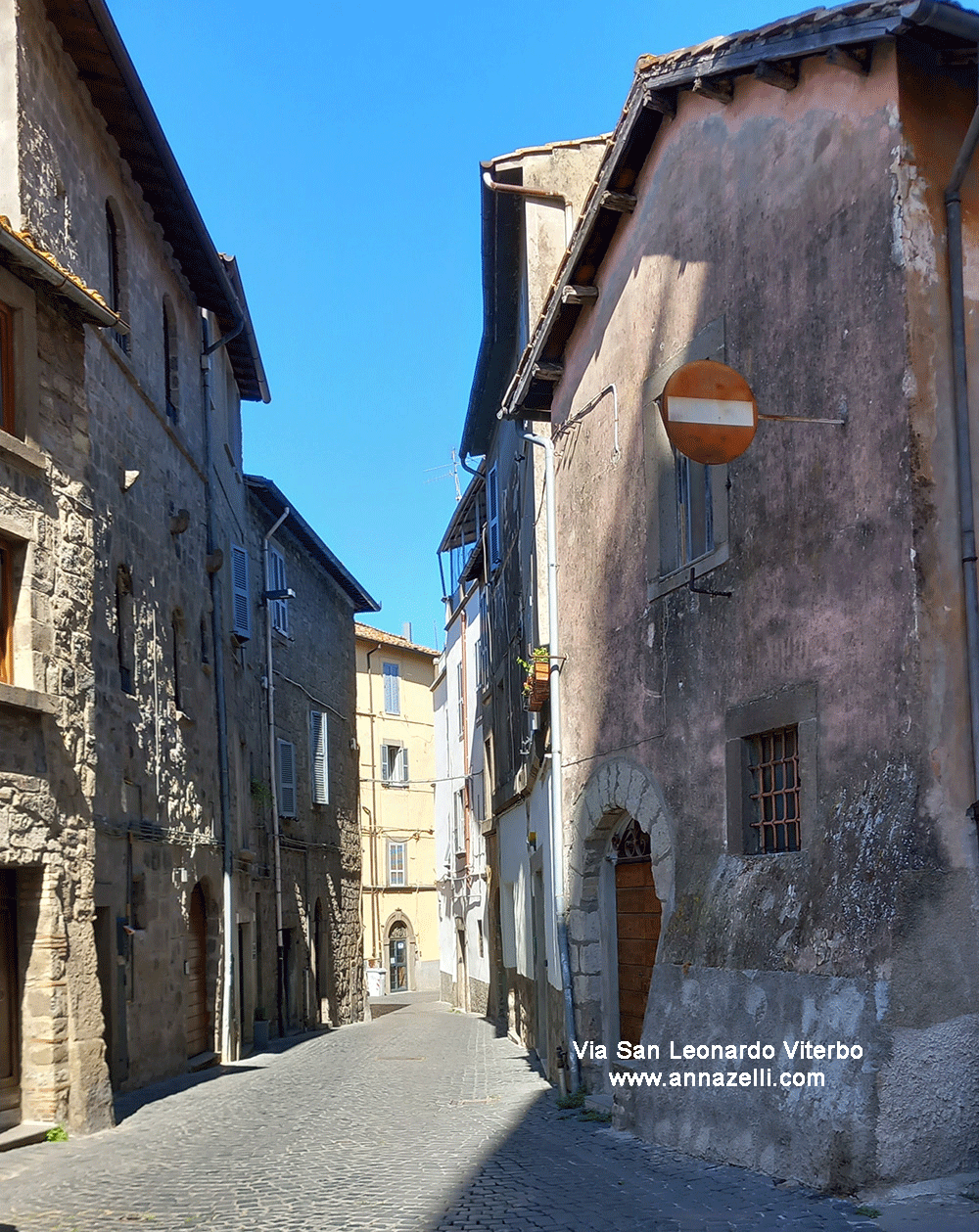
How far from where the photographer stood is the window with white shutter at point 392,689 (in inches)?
1727

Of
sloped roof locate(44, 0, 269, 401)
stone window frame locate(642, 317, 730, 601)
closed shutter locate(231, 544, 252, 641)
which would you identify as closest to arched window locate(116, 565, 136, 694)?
sloped roof locate(44, 0, 269, 401)

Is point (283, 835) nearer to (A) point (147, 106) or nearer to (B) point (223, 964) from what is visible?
(B) point (223, 964)

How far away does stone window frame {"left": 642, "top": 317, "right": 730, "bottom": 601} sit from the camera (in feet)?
30.3

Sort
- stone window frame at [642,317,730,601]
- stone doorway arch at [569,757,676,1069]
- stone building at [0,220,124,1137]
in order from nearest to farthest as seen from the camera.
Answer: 1. stone window frame at [642,317,730,601]
2. stone building at [0,220,124,1137]
3. stone doorway arch at [569,757,676,1069]

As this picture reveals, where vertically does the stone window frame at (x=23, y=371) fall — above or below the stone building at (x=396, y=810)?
above

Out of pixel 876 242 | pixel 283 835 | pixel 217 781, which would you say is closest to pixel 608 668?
pixel 876 242

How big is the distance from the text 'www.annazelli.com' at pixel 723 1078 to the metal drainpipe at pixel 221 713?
27.7 ft

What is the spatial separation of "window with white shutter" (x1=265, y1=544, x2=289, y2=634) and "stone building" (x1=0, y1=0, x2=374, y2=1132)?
408 centimetres

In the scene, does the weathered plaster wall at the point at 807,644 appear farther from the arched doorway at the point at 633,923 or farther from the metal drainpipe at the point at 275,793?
the metal drainpipe at the point at 275,793

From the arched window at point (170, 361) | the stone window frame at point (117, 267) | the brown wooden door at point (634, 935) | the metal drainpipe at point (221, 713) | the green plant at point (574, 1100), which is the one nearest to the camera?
the brown wooden door at point (634, 935)

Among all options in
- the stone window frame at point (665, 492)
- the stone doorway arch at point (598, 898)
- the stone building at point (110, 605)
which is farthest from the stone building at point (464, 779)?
the stone window frame at point (665, 492)

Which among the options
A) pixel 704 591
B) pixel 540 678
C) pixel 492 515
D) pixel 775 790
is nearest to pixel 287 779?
pixel 492 515

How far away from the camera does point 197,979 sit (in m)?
16.3

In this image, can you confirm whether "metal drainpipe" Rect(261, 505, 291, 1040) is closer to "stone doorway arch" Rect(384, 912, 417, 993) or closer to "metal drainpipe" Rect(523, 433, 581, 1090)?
"metal drainpipe" Rect(523, 433, 581, 1090)
